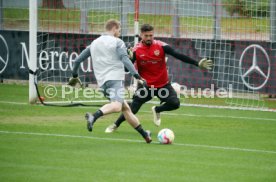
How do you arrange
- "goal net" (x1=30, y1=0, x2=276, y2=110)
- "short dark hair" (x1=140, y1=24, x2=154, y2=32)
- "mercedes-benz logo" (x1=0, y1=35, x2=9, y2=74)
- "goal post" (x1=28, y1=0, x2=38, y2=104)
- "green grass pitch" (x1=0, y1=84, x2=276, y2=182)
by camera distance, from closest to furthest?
"green grass pitch" (x1=0, y1=84, x2=276, y2=182)
"short dark hair" (x1=140, y1=24, x2=154, y2=32)
"goal post" (x1=28, y1=0, x2=38, y2=104)
"goal net" (x1=30, y1=0, x2=276, y2=110)
"mercedes-benz logo" (x1=0, y1=35, x2=9, y2=74)

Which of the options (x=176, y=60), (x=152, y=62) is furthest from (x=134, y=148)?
(x=176, y=60)

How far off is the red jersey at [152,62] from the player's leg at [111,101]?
176 cm

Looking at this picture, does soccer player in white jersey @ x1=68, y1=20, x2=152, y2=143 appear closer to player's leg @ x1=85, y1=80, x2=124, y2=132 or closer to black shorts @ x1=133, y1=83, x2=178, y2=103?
player's leg @ x1=85, y1=80, x2=124, y2=132

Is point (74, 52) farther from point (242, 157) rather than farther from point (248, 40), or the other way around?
point (242, 157)

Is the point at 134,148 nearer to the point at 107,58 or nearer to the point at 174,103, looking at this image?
the point at 107,58

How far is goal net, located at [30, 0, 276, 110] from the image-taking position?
70.1 feet

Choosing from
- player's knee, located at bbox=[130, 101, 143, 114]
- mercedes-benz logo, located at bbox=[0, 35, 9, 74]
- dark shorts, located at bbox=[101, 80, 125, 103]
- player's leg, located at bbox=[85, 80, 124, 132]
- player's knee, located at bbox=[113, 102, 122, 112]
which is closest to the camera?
player's leg, located at bbox=[85, 80, 124, 132]

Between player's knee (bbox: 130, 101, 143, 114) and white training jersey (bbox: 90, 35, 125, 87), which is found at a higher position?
white training jersey (bbox: 90, 35, 125, 87)

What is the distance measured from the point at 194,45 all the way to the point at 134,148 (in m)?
9.28

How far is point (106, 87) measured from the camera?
560 inches

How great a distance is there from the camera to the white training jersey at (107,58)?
552 inches

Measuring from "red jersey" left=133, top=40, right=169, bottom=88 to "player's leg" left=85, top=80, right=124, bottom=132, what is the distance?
1765 mm

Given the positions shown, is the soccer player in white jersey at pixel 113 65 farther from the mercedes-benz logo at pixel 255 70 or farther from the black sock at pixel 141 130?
the mercedes-benz logo at pixel 255 70

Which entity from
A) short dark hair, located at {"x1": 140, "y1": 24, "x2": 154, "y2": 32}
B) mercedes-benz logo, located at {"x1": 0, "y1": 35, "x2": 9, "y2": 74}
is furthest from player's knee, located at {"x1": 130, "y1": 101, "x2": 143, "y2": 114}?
mercedes-benz logo, located at {"x1": 0, "y1": 35, "x2": 9, "y2": 74}
